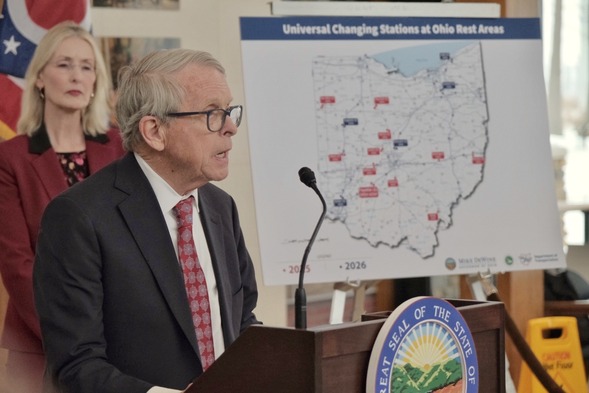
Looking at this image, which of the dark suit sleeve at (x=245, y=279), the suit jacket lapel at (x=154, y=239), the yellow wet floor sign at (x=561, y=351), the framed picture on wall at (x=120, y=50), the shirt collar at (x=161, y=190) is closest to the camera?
the suit jacket lapel at (x=154, y=239)

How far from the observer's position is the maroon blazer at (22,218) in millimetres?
3529

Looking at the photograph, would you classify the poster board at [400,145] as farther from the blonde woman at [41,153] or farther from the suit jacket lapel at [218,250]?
the suit jacket lapel at [218,250]

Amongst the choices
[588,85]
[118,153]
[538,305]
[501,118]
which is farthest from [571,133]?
[118,153]

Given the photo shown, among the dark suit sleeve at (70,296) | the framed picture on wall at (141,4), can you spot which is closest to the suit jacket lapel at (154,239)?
the dark suit sleeve at (70,296)

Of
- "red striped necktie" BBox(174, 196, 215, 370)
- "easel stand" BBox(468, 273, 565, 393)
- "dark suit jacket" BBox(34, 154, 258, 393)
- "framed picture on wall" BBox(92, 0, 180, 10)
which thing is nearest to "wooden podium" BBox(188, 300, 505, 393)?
"dark suit jacket" BBox(34, 154, 258, 393)

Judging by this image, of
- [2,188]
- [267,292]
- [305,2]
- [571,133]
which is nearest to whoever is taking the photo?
[2,188]

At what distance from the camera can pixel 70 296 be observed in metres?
2.04

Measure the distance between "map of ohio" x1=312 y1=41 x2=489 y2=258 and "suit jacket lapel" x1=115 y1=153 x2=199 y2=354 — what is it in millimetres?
1689

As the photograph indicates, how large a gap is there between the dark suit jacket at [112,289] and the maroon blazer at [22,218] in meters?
1.40

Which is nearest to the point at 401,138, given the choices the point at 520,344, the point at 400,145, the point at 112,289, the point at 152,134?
the point at 400,145

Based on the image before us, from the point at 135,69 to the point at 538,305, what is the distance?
3.19 metres

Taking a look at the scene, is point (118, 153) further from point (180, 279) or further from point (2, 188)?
point (180, 279)

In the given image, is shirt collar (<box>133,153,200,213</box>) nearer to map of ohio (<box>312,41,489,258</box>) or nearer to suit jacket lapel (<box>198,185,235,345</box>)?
suit jacket lapel (<box>198,185,235,345</box>)

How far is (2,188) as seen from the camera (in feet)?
11.7
